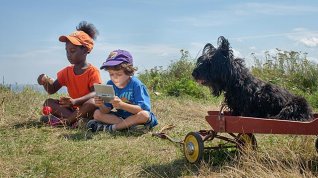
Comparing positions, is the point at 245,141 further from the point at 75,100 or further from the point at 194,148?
the point at 75,100

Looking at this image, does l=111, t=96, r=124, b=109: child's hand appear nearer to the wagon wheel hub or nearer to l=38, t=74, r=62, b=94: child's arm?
the wagon wheel hub

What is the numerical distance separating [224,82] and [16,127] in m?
3.32

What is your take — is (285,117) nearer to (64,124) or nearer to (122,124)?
(122,124)

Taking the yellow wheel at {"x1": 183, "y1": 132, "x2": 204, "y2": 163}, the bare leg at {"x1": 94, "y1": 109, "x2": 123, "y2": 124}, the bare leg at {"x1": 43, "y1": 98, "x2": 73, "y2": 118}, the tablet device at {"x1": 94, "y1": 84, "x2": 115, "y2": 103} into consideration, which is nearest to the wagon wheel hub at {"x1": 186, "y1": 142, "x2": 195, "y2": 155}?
the yellow wheel at {"x1": 183, "y1": 132, "x2": 204, "y2": 163}

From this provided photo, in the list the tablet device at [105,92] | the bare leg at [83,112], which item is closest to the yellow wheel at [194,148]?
the tablet device at [105,92]

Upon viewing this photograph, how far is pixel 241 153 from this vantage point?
4.11m

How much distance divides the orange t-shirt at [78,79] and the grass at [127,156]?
788 mm

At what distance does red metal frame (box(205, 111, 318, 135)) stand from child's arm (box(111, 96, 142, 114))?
61.5 inches

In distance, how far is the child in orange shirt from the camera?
6.20 meters

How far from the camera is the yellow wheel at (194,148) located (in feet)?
12.8

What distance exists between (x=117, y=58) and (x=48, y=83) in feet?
4.88

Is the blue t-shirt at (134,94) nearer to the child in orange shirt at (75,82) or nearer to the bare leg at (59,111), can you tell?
the child in orange shirt at (75,82)

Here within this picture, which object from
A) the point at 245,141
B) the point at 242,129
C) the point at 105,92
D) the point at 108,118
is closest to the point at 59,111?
the point at 108,118

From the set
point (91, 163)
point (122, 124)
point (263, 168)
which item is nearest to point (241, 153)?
point (263, 168)
